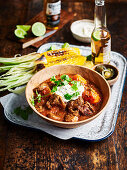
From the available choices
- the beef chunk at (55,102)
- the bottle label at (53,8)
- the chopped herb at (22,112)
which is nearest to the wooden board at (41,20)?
the bottle label at (53,8)

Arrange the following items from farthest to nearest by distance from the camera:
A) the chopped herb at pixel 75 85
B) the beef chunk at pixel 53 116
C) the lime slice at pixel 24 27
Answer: the lime slice at pixel 24 27 → the chopped herb at pixel 75 85 → the beef chunk at pixel 53 116

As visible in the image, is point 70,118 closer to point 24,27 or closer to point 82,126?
point 82,126

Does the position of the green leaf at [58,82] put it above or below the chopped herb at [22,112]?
above

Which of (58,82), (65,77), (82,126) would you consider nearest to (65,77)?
(65,77)

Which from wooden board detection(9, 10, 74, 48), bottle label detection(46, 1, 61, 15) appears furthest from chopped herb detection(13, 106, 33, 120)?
bottle label detection(46, 1, 61, 15)

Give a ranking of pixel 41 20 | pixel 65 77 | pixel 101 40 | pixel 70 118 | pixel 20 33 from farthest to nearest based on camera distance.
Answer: pixel 41 20, pixel 20 33, pixel 101 40, pixel 65 77, pixel 70 118

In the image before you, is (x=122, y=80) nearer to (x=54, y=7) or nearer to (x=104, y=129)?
(x=104, y=129)

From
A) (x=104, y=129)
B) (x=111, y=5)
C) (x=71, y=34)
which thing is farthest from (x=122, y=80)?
(x=111, y=5)

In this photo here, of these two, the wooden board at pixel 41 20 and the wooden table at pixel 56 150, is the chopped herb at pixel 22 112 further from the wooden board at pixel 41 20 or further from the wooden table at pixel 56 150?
the wooden board at pixel 41 20
